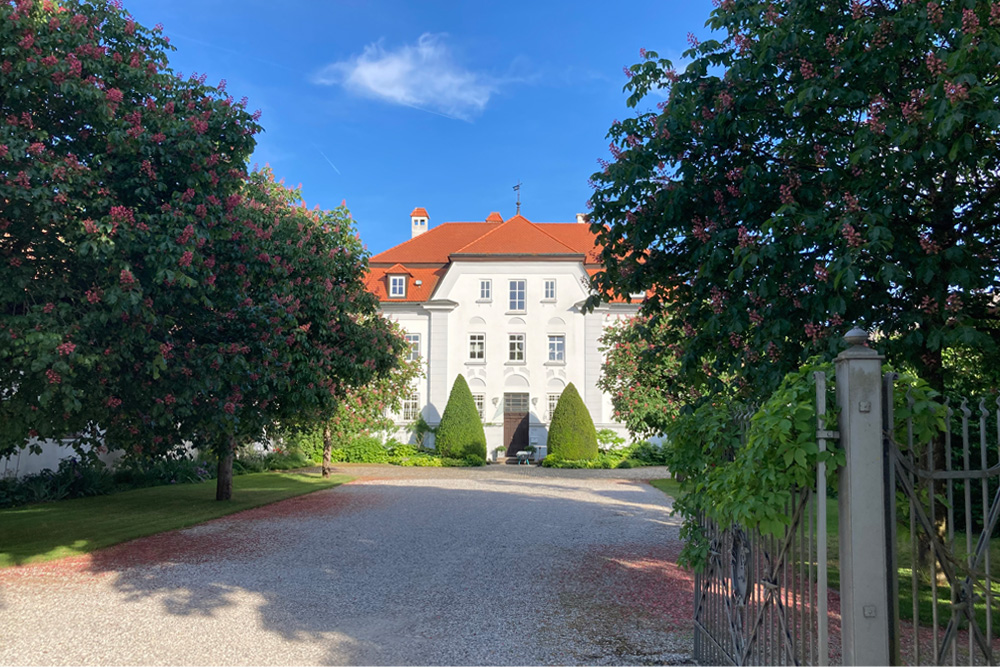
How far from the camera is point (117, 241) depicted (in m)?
7.12

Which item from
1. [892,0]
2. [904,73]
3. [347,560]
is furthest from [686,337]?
[347,560]

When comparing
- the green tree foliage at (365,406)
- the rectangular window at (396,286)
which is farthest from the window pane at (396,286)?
the green tree foliage at (365,406)

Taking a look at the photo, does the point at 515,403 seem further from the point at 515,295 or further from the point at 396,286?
the point at 396,286

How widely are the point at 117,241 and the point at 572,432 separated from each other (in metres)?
23.9

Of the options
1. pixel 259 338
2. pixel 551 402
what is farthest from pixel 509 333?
pixel 259 338

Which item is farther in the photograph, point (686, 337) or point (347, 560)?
point (347, 560)

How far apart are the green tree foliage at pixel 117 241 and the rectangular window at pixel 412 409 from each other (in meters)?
23.0

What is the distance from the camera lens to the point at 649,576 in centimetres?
880

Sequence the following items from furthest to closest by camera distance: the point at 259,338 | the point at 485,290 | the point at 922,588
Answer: the point at 485,290 → the point at 259,338 → the point at 922,588

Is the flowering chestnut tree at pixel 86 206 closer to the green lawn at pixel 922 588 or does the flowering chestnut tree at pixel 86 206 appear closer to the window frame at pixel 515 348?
the green lawn at pixel 922 588

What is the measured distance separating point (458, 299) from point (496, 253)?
112 inches

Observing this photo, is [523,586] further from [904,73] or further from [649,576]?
[904,73]

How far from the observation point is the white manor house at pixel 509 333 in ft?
107

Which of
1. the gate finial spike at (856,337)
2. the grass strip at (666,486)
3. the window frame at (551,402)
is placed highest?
the gate finial spike at (856,337)
